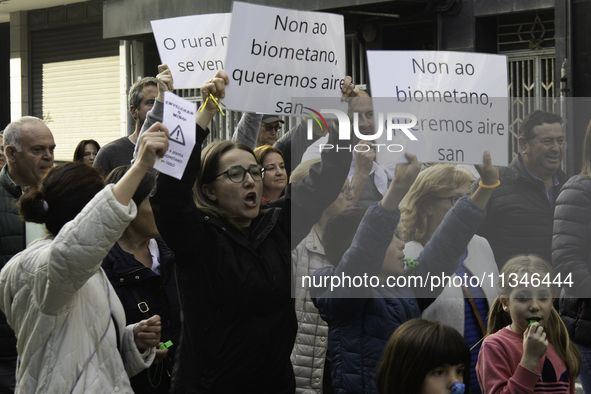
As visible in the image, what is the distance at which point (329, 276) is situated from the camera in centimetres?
361

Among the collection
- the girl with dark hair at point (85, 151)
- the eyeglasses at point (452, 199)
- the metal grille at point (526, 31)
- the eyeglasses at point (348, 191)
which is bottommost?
the eyeglasses at point (452, 199)

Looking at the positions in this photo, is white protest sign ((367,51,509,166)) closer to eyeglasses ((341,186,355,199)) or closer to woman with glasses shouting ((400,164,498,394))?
woman with glasses shouting ((400,164,498,394))

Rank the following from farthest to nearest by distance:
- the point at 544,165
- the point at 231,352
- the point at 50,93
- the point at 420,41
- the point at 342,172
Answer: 1. the point at 50,93
2. the point at 420,41
3. the point at 544,165
4. the point at 342,172
5. the point at 231,352

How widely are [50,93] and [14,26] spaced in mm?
1843

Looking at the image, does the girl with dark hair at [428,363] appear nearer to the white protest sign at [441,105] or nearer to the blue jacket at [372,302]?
the blue jacket at [372,302]

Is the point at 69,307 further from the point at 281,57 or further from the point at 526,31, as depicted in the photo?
the point at 526,31

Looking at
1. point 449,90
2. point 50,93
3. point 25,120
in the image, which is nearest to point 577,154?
point 449,90

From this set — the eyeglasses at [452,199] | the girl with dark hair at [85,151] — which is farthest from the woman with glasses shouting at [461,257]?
the girl with dark hair at [85,151]

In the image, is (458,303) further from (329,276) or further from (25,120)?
(25,120)

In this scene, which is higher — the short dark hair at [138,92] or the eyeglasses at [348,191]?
the short dark hair at [138,92]

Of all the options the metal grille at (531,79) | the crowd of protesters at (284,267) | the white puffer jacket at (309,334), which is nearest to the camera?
the crowd of protesters at (284,267)

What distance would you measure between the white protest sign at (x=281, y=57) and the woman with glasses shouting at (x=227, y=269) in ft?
1.56

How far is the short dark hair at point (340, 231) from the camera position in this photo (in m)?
3.73

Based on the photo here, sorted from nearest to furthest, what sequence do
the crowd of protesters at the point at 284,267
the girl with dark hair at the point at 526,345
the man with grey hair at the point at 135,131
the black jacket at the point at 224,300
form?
the crowd of protesters at the point at 284,267 < the black jacket at the point at 224,300 < the girl with dark hair at the point at 526,345 < the man with grey hair at the point at 135,131
